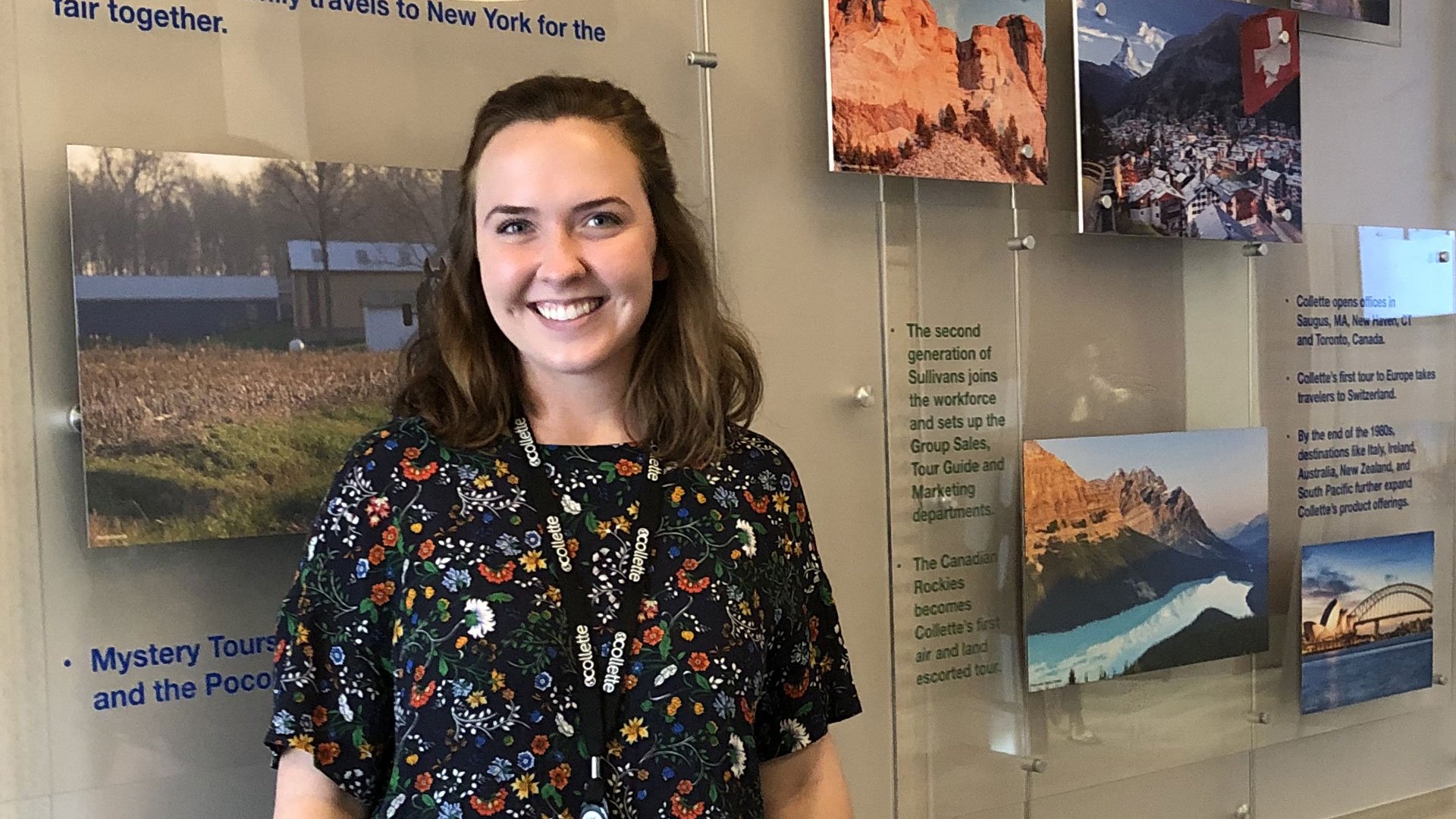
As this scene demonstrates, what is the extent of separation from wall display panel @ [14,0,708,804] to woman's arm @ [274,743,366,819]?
0.41 metres

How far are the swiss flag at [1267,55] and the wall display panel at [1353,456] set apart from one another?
324mm

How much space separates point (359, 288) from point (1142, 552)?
1.51 metres

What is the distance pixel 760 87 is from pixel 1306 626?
5.31ft

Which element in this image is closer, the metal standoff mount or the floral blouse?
the floral blouse

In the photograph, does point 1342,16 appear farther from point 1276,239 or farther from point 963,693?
point 963,693

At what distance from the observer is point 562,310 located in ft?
4.22

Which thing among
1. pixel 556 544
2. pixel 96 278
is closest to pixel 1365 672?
pixel 556 544

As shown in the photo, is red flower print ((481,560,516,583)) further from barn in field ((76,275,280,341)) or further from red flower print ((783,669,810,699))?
barn in field ((76,275,280,341))

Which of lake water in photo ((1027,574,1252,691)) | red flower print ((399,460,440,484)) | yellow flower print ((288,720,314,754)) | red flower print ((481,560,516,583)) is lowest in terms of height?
lake water in photo ((1027,574,1252,691))

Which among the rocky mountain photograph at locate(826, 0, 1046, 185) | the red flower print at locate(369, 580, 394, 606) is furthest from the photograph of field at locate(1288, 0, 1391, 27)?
the red flower print at locate(369, 580, 394, 606)

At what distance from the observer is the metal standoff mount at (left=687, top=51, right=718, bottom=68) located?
198cm

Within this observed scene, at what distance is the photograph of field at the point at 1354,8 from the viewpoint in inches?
104

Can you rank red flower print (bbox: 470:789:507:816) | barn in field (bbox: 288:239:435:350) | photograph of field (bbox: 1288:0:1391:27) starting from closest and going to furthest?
red flower print (bbox: 470:789:507:816) → barn in field (bbox: 288:239:435:350) → photograph of field (bbox: 1288:0:1391:27)

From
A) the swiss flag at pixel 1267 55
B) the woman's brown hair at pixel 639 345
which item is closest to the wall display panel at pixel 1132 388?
the swiss flag at pixel 1267 55
